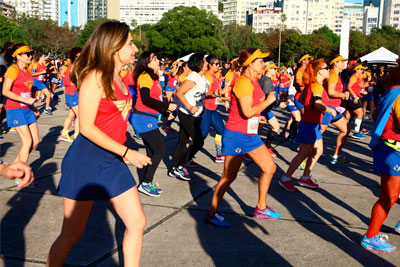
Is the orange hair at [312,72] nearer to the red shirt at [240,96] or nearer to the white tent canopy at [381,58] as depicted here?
the red shirt at [240,96]

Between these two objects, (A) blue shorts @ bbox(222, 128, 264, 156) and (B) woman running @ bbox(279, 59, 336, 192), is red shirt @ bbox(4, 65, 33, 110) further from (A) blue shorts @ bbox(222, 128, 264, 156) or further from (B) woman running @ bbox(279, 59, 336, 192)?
(B) woman running @ bbox(279, 59, 336, 192)

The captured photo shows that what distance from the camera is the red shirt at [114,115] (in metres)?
2.81

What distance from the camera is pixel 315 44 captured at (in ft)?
332

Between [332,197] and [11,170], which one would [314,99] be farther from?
[11,170]

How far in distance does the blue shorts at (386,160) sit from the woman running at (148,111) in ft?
8.69

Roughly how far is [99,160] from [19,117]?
11.8ft

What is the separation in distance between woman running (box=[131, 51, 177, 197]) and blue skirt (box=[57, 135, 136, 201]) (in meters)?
2.84

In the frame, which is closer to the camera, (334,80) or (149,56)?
(149,56)

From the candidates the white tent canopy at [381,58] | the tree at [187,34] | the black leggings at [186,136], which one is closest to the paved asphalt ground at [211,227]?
the black leggings at [186,136]

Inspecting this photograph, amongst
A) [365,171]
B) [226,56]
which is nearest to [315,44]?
[226,56]

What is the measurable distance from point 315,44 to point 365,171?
99107 millimetres

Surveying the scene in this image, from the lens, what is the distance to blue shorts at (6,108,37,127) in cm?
590

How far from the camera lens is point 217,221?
4.55 m

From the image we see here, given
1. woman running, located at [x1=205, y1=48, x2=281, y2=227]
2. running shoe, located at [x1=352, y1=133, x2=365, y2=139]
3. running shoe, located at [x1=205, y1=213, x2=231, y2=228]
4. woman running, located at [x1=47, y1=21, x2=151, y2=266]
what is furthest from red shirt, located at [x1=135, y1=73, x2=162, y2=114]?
running shoe, located at [x1=352, y1=133, x2=365, y2=139]
